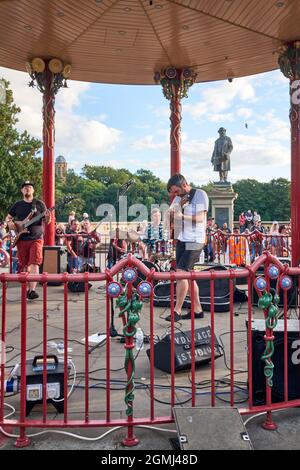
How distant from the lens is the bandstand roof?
7211mm

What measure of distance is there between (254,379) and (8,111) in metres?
31.4

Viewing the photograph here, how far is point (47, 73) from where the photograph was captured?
954cm

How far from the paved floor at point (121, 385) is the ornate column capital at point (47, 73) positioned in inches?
225

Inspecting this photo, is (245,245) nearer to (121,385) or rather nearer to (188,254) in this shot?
(188,254)

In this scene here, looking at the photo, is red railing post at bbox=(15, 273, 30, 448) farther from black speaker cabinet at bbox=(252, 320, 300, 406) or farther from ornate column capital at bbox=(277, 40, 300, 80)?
ornate column capital at bbox=(277, 40, 300, 80)

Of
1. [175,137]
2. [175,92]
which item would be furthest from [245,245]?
[175,92]

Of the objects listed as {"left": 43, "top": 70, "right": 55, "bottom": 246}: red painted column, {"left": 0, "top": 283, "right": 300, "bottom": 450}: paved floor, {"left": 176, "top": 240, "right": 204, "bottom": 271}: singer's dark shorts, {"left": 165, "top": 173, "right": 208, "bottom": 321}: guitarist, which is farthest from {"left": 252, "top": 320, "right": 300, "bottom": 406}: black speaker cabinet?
{"left": 43, "top": 70, "right": 55, "bottom": 246}: red painted column

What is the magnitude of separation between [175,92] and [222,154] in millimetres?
13064

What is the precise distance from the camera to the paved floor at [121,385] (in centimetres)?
265

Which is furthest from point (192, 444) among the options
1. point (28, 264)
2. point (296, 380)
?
point (28, 264)

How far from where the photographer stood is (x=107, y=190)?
76.2 m

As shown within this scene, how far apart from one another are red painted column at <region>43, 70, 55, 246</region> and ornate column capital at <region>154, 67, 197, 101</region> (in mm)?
2943
